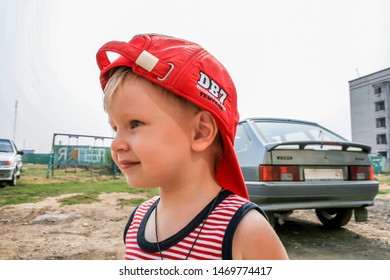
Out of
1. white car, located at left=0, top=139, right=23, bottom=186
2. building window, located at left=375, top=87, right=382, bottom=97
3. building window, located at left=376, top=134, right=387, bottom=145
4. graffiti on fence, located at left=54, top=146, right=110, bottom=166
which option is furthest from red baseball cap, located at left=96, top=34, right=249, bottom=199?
graffiti on fence, located at left=54, top=146, right=110, bottom=166

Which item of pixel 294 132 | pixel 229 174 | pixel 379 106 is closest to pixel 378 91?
pixel 379 106

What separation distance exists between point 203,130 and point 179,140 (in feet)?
0.18

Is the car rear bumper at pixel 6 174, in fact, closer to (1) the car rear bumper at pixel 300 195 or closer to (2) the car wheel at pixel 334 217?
(1) the car rear bumper at pixel 300 195

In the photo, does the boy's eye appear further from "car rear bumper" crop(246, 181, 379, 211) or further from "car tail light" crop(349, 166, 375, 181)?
"car tail light" crop(349, 166, 375, 181)

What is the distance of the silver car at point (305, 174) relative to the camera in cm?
155

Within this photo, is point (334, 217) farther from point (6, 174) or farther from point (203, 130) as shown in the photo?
point (6, 174)

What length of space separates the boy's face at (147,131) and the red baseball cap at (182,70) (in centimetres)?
3

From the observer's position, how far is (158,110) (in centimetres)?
51

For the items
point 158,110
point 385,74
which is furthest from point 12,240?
point 385,74

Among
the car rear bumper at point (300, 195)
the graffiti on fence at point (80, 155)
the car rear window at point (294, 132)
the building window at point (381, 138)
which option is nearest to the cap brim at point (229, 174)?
the car rear bumper at point (300, 195)

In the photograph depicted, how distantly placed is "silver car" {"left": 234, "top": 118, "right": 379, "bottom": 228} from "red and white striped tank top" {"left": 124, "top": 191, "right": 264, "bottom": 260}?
1046mm

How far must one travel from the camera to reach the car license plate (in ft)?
5.28
